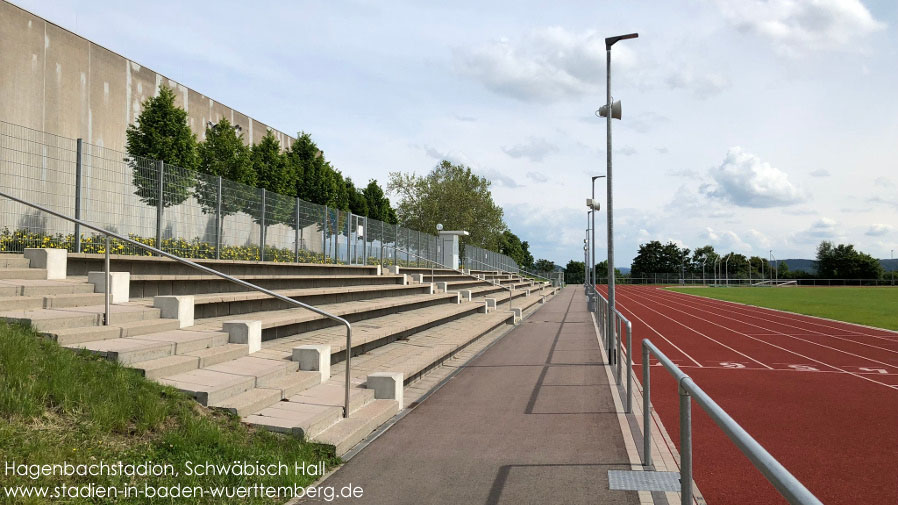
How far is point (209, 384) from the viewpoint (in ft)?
19.6

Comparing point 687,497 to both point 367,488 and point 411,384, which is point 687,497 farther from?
point 411,384

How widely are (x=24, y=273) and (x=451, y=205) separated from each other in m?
53.2

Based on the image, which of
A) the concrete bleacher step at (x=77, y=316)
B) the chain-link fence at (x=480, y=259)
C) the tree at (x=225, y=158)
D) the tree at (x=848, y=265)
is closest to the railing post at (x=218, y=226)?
the concrete bleacher step at (x=77, y=316)

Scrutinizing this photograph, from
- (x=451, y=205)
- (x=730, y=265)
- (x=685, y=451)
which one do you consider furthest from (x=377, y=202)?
(x=730, y=265)

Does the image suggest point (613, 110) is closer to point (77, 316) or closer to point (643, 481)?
point (643, 481)

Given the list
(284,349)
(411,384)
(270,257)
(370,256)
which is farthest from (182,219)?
(370,256)

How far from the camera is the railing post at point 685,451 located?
350cm

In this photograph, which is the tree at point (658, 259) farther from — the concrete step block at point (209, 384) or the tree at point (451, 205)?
the concrete step block at point (209, 384)

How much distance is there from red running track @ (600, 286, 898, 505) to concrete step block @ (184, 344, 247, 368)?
5.37 metres

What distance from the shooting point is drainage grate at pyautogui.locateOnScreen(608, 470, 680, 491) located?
4910 millimetres

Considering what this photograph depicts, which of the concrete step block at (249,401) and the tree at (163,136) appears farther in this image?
the tree at (163,136)

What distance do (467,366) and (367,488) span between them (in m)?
6.97

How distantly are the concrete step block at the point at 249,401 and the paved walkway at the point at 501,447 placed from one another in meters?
1.20

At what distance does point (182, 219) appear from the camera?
1193 centimetres
